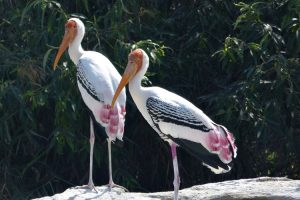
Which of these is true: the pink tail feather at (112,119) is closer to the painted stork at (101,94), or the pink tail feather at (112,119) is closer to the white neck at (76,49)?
the painted stork at (101,94)

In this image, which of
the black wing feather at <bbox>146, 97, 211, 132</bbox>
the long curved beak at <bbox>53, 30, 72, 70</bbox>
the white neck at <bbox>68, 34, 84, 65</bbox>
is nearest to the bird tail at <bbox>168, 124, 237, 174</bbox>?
the black wing feather at <bbox>146, 97, 211, 132</bbox>

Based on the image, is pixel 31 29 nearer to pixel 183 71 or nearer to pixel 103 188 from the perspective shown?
pixel 183 71

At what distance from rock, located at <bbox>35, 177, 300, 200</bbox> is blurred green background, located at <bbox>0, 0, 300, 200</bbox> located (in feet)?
4.94

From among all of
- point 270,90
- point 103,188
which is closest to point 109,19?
point 270,90

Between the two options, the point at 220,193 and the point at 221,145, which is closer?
the point at 221,145

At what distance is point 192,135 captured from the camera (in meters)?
9.30

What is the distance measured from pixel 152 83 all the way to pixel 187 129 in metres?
2.81

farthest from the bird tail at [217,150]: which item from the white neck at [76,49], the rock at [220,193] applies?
the white neck at [76,49]

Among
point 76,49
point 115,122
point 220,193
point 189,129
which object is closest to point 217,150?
point 189,129

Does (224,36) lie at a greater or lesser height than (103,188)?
greater

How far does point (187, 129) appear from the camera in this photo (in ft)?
30.5

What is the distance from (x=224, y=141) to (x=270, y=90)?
93.1 inches

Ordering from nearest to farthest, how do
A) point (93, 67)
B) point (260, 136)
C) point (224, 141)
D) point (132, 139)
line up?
point (224, 141)
point (93, 67)
point (260, 136)
point (132, 139)

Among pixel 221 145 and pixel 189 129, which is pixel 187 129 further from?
pixel 221 145
